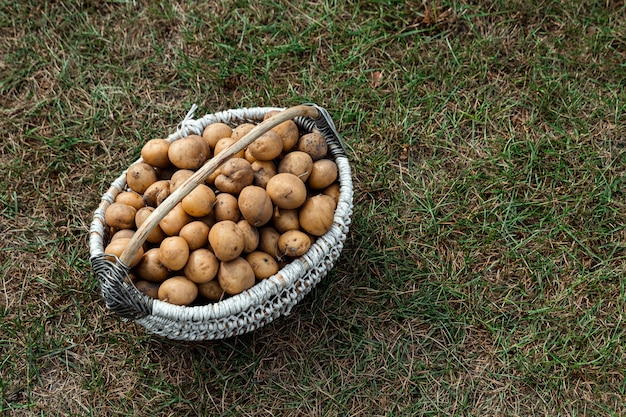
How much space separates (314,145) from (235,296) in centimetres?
70

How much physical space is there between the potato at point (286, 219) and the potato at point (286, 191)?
0.21 ft

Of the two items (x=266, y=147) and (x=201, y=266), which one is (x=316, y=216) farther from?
(x=201, y=266)

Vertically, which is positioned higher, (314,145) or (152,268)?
(314,145)

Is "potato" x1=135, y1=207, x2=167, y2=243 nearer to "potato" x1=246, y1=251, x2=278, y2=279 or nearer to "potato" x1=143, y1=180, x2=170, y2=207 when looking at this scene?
"potato" x1=143, y1=180, x2=170, y2=207

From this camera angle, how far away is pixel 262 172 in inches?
88.9

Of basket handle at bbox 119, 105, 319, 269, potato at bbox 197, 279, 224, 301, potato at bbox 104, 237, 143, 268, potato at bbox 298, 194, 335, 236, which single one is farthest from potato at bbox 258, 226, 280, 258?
potato at bbox 104, 237, 143, 268

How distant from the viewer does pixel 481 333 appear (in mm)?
2701

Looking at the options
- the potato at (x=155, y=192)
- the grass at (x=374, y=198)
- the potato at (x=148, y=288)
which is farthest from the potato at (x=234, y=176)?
the grass at (x=374, y=198)

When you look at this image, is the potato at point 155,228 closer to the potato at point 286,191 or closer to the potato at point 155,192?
the potato at point 155,192

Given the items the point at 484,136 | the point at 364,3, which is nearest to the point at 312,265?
the point at 484,136

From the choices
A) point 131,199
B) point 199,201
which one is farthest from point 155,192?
point 199,201

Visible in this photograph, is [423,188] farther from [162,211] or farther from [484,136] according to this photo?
[162,211]

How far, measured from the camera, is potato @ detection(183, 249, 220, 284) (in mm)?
2080

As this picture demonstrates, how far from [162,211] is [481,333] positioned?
1.64 metres
